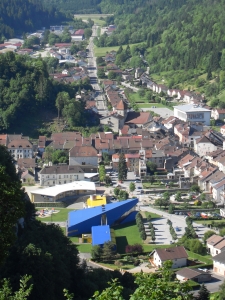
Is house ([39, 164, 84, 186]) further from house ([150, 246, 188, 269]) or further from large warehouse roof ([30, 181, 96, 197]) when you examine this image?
house ([150, 246, 188, 269])

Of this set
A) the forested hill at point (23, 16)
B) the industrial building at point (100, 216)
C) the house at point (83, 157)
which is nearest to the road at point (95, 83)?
the forested hill at point (23, 16)

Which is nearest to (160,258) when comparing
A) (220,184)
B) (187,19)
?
(220,184)

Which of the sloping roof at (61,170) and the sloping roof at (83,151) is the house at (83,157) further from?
the sloping roof at (61,170)

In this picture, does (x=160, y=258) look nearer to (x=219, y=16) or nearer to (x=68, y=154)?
(x=68, y=154)

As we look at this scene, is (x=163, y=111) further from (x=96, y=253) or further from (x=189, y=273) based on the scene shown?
(x=189, y=273)

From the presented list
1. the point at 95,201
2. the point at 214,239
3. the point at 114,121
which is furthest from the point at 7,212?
the point at 114,121

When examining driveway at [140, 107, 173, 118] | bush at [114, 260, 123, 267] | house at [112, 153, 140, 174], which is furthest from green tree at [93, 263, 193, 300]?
driveway at [140, 107, 173, 118]
